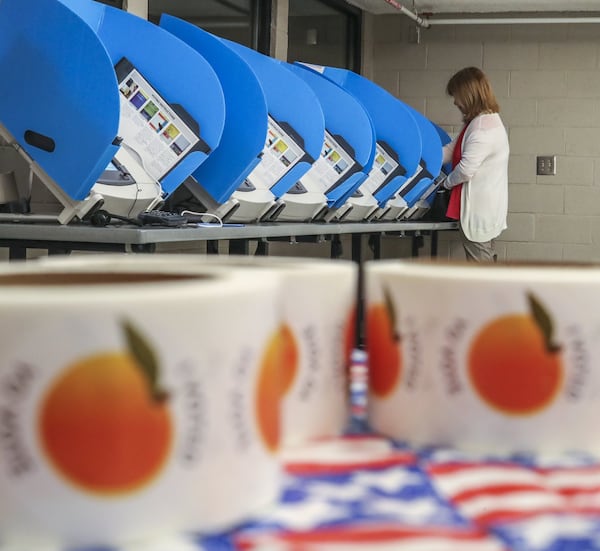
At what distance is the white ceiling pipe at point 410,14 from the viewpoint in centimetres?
555

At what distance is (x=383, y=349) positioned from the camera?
494 mm

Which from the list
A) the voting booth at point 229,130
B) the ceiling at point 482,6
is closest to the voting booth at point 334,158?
the voting booth at point 229,130

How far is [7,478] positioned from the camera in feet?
1.11

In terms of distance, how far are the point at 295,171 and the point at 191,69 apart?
77 centimetres

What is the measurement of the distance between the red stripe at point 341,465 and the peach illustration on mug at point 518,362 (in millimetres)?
55

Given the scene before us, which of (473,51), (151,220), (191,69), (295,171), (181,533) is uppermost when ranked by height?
(473,51)

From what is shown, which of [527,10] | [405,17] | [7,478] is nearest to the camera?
[7,478]

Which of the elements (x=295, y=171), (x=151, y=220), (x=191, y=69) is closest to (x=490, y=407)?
(x=151, y=220)

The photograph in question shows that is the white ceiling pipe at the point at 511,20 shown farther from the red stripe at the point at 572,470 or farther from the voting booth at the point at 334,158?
the red stripe at the point at 572,470

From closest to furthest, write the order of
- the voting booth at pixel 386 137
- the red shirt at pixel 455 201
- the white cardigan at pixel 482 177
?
the voting booth at pixel 386 137
the white cardigan at pixel 482 177
the red shirt at pixel 455 201

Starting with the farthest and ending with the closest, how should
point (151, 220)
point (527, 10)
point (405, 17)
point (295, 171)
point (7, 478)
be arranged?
point (405, 17) → point (527, 10) → point (295, 171) → point (151, 220) → point (7, 478)

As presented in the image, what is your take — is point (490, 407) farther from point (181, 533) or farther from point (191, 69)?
point (191, 69)

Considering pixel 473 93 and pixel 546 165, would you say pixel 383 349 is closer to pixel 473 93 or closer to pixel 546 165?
pixel 473 93

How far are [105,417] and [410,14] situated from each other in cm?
579
